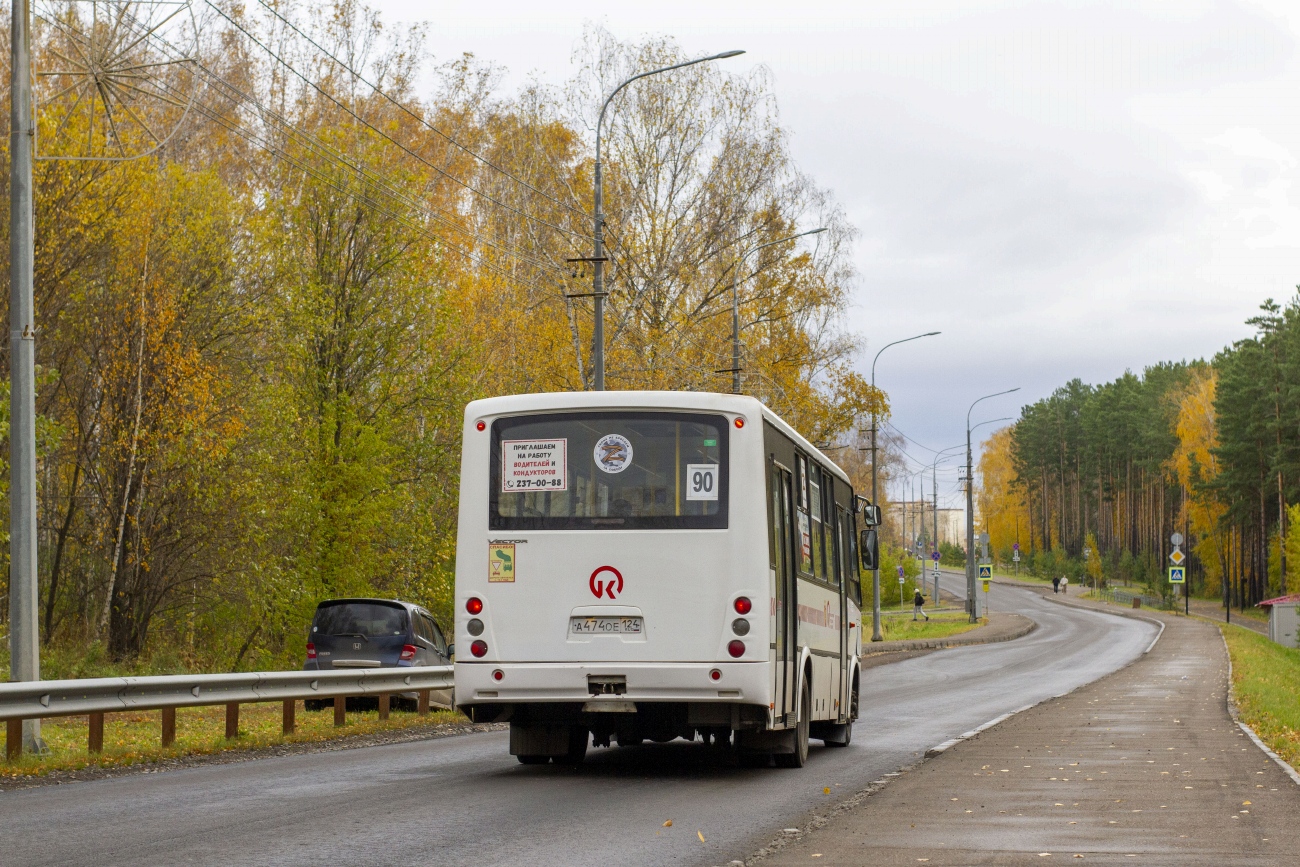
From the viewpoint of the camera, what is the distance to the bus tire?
14.5 m

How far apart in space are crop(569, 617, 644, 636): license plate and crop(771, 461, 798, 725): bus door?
1.22 m

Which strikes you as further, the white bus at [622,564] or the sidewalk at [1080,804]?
the white bus at [622,564]

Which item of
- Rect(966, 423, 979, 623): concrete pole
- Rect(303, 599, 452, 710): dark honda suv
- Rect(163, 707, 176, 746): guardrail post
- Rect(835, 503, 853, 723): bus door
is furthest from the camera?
Rect(966, 423, 979, 623): concrete pole

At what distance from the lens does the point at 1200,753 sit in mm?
16094

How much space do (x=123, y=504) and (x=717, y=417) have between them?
18.0 m

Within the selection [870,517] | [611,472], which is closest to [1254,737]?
[870,517]

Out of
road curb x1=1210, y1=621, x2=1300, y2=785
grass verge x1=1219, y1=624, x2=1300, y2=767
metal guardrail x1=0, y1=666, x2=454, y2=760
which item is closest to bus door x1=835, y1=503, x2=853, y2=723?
road curb x1=1210, y1=621, x2=1300, y2=785

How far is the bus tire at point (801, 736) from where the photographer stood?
47.6 feet

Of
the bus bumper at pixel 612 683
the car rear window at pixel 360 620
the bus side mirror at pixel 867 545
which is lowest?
the bus bumper at pixel 612 683

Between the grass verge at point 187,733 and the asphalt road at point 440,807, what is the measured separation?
94 centimetres

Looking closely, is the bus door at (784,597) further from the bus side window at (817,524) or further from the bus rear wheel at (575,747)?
the bus rear wheel at (575,747)

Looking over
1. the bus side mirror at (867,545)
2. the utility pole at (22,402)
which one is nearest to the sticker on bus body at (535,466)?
the utility pole at (22,402)

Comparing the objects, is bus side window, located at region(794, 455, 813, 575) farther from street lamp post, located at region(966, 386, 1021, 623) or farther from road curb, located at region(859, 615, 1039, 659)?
street lamp post, located at region(966, 386, 1021, 623)

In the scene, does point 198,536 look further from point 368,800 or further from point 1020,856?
point 1020,856
